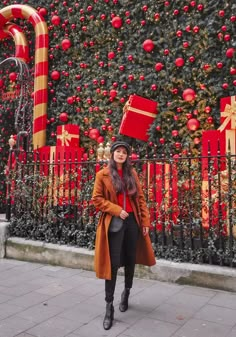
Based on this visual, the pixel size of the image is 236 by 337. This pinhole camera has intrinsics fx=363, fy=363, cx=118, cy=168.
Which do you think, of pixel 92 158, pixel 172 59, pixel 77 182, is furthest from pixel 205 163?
pixel 92 158

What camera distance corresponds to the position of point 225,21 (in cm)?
608

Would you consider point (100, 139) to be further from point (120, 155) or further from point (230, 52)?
point (120, 155)

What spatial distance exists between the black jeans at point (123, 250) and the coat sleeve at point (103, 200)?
21cm

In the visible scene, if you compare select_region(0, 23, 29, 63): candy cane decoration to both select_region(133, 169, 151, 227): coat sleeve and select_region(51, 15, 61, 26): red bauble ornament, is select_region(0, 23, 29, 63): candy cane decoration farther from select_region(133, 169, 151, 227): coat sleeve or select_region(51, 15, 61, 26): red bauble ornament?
select_region(133, 169, 151, 227): coat sleeve

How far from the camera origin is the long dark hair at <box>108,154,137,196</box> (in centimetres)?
345

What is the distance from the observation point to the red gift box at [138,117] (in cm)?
654

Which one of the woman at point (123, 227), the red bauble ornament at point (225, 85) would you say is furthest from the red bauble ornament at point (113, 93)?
the woman at point (123, 227)

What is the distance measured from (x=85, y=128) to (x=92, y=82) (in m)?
0.97

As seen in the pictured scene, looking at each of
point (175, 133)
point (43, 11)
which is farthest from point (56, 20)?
point (175, 133)

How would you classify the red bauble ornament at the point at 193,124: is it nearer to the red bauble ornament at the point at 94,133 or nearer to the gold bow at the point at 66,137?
the red bauble ornament at the point at 94,133

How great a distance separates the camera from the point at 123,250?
3.59m

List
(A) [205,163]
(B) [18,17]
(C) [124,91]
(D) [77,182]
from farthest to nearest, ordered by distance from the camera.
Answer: (B) [18,17] < (C) [124,91] < (D) [77,182] < (A) [205,163]

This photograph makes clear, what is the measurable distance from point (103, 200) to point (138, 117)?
3.51m

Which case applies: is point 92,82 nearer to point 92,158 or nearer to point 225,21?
point 92,158
